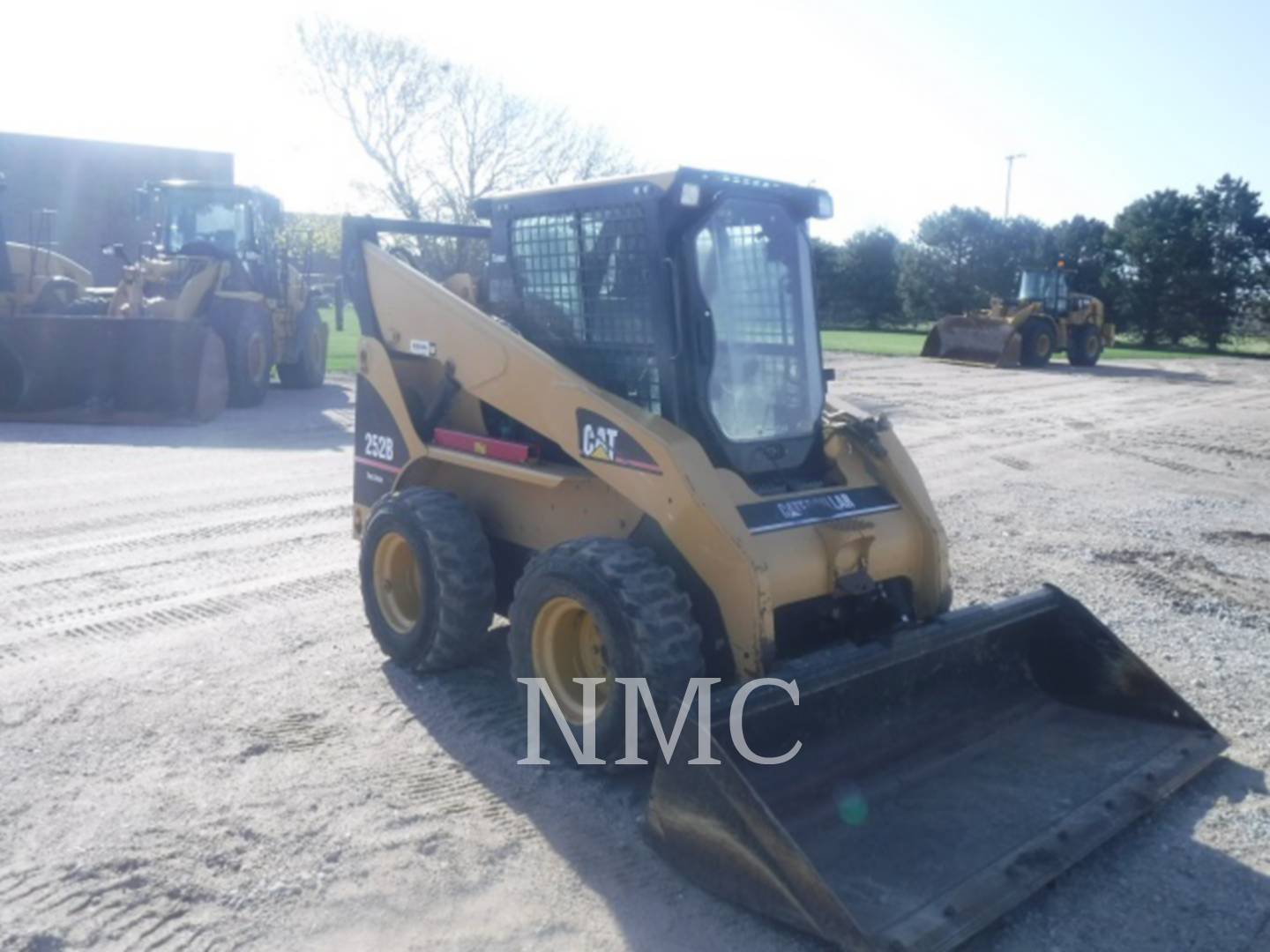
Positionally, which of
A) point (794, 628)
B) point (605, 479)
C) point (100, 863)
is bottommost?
point (100, 863)

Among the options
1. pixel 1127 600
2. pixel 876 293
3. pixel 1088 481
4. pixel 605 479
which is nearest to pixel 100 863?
pixel 605 479

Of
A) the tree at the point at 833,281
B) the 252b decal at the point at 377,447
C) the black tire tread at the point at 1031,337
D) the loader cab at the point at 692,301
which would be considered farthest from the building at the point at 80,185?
the loader cab at the point at 692,301

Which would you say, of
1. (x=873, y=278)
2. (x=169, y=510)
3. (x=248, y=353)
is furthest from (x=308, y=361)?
(x=873, y=278)

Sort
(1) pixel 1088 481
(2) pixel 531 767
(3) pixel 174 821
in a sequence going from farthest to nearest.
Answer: (1) pixel 1088 481 < (2) pixel 531 767 < (3) pixel 174 821

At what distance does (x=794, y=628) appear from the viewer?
4562 mm

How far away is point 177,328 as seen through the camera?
13406mm

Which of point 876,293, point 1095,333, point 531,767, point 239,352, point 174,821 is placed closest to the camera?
point 174,821

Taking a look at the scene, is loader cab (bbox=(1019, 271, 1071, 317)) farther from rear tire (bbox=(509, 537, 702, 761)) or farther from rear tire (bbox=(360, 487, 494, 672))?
rear tire (bbox=(509, 537, 702, 761))

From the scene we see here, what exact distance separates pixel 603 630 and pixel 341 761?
1207mm

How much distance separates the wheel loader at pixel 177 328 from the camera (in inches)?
531

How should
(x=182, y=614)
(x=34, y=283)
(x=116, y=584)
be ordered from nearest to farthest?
(x=182, y=614), (x=116, y=584), (x=34, y=283)

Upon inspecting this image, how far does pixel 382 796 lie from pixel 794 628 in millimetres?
1648

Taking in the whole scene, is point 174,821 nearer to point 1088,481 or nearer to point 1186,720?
point 1186,720

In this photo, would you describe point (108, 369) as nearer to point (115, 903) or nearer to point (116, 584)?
point (116, 584)
